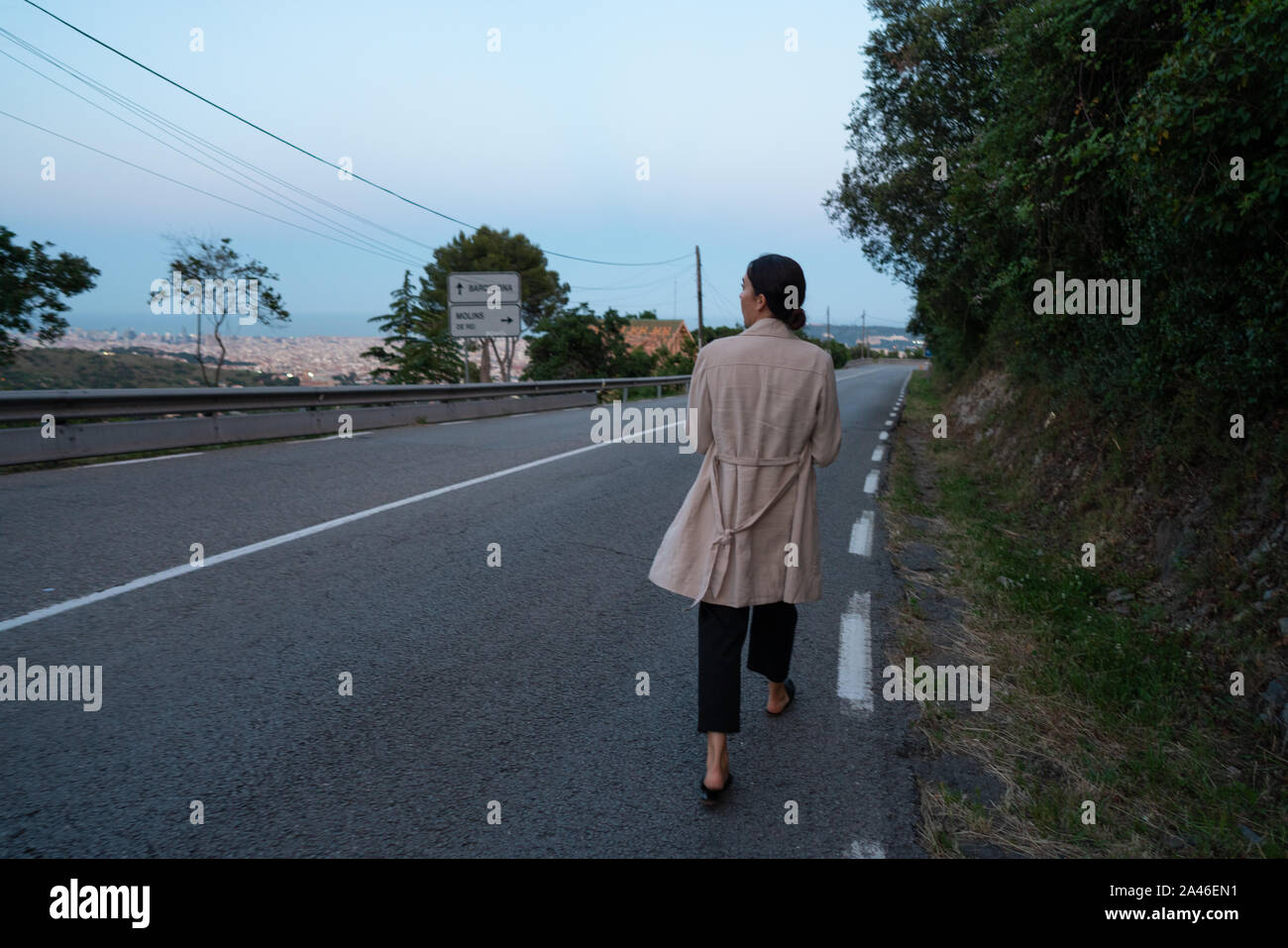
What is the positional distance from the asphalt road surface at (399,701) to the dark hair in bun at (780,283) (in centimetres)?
181

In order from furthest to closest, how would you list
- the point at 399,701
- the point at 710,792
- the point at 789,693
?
the point at 789,693
the point at 399,701
the point at 710,792

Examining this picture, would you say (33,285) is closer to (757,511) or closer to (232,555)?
(232,555)

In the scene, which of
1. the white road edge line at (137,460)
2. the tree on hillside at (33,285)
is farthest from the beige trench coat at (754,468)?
the tree on hillside at (33,285)

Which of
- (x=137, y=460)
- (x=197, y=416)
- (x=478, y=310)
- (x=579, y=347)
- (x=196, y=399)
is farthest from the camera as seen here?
(x=579, y=347)

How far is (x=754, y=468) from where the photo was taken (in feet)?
10.3

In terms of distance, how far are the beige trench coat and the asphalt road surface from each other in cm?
79

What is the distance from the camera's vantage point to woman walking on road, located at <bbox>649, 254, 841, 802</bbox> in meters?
3.06

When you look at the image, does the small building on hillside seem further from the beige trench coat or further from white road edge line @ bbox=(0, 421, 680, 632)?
the beige trench coat

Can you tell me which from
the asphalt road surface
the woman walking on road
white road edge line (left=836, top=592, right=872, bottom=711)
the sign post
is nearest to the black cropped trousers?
the woman walking on road

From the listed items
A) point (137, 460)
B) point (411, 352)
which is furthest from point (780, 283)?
point (411, 352)

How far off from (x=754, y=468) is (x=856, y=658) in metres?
1.86

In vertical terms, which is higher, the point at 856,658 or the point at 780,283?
the point at 780,283

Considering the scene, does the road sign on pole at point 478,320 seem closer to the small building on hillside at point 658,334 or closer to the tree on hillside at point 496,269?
the tree on hillside at point 496,269
